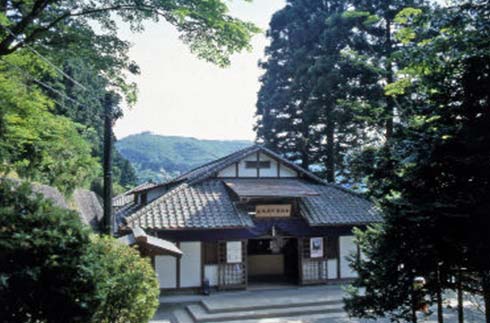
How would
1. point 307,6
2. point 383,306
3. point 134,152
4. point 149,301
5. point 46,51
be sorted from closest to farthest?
point 383,306 → point 149,301 → point 46,51 → point 307,6 → point 134,152

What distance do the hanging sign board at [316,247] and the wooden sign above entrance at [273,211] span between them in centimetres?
160

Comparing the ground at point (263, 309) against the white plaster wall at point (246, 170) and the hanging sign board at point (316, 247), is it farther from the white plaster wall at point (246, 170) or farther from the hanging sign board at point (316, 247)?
the white plaster wall at point (246, 170)

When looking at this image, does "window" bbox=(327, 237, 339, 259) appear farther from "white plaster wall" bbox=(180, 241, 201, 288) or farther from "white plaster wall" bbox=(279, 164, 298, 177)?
"white plaster wall" bbox=(180, 241, 201, 288)

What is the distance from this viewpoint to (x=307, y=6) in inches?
990

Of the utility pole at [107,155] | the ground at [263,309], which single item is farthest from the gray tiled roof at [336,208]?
the utility pole at [107,155]

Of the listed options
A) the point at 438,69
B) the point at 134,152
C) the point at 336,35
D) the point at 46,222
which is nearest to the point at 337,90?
the point at 336,35

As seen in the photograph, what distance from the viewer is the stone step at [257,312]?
11867 millimetres

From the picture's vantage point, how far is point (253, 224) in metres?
14.8

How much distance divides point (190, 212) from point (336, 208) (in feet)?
20.7

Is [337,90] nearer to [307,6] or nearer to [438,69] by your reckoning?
[307,6]

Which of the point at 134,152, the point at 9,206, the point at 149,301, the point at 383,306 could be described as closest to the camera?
the point at 9,206

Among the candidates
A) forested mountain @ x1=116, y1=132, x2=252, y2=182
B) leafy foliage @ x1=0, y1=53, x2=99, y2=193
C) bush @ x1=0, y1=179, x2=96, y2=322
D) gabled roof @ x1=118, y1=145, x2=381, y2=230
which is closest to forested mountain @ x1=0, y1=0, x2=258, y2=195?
leafy foliage @ x1=0, y1=53, x2=99, y2=193

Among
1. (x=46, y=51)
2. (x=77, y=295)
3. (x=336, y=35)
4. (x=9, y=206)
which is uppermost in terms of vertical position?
(x=336, y=35)

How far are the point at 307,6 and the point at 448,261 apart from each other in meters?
22.5
